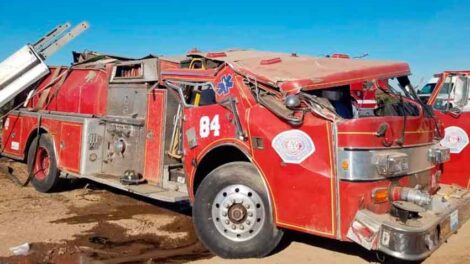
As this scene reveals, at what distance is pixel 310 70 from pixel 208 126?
1.29m

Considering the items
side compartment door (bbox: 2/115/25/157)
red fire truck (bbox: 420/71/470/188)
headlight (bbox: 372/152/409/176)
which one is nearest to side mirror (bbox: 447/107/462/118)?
red fire truck (bbox: 420/71/470/188)

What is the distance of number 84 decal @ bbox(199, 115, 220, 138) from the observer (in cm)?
533

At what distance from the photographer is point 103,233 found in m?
6.13

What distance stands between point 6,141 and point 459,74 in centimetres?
838

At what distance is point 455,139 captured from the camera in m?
7.43

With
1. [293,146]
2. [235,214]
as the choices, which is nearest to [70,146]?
[235,214]

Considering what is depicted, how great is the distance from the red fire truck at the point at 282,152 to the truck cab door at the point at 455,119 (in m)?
1.50

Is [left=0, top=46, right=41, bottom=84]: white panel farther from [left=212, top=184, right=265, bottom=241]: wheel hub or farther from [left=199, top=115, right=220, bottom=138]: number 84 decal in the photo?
[left=212, top=184, right=265, bottom=241]: wheel hub

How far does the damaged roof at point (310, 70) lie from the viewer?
4.76 m

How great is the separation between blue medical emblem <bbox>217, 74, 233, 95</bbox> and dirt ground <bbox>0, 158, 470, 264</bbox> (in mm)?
1832

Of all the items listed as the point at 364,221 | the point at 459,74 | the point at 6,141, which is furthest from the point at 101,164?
the point at 459,74

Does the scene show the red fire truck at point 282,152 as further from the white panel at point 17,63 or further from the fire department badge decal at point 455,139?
the white panel at point 17,63

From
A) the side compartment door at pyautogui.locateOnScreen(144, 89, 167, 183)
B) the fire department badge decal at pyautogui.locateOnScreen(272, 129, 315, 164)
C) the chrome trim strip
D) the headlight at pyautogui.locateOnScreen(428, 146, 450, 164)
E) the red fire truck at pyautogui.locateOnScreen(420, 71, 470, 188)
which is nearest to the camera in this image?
the chrome trim strip

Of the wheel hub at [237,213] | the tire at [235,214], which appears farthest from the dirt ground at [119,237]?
the wheel hub at [237,213]
